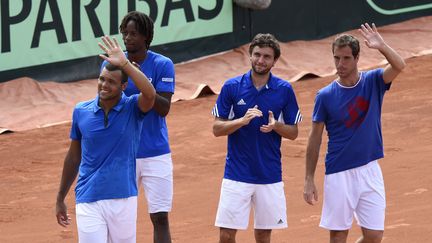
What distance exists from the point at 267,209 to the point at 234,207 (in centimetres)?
26

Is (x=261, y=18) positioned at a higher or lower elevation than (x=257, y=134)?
lower

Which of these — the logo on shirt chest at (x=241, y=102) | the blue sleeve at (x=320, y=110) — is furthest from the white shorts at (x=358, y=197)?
the logo on shirt chest at (x=241, y=102)

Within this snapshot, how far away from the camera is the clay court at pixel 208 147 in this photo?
11172 mm

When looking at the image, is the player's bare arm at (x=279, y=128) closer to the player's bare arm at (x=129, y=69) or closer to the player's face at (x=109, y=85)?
the player's bare arm at (x=129, y=69)

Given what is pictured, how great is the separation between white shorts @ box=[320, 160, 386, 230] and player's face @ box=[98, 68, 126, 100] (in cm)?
197

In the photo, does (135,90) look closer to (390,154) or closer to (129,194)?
(129,194)

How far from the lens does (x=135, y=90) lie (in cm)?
888

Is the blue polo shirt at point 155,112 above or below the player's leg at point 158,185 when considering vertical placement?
above

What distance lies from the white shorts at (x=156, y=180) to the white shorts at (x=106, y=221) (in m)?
1.22

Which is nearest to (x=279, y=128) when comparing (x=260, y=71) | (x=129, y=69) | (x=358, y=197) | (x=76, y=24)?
(x=260, y=71)

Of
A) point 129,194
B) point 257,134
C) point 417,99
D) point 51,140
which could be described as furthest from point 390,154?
point 129,194

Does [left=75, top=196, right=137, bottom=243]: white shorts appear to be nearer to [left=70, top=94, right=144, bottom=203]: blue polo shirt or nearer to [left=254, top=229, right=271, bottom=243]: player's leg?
[left=70, top=94, right=144, bottom=203]: blue polo shirt

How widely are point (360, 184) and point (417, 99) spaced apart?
343 inches

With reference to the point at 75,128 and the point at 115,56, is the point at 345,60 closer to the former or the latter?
the point at 115,56
